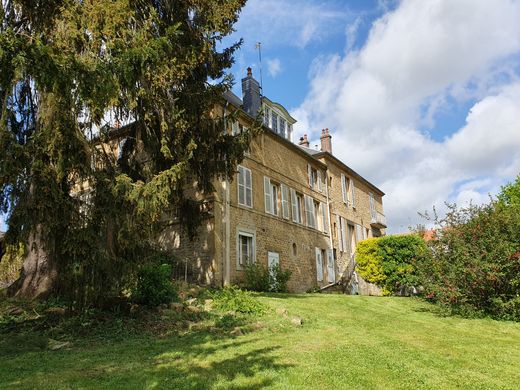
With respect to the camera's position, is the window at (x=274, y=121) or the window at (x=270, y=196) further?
the window at (x=274, y=121)

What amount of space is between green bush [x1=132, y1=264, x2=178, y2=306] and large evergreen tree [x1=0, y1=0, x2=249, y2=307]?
623mm

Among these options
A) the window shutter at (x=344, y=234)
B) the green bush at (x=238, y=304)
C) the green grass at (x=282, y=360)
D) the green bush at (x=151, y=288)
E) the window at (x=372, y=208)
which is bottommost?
the green grass at (x=282, y=360)

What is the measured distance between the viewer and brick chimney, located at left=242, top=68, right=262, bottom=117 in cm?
1973

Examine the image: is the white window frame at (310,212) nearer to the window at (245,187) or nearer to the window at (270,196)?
the window at (270,196)

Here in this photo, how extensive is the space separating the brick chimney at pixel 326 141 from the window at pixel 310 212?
284 inches

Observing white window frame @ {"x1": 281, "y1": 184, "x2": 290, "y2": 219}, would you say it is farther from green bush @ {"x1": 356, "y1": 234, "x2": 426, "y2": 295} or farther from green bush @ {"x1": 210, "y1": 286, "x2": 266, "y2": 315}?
green bush @ {"x1": 210, "y1": 286, "x2": 266, "y2": 315}

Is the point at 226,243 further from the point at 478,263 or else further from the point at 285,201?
the point at 478,263

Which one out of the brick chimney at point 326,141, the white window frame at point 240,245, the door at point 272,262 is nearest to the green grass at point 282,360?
the white window frame at point 240,245

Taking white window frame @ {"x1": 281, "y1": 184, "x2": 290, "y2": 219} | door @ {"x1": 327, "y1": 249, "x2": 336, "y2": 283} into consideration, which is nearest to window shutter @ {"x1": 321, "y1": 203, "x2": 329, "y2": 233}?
door @ {"x1": 327, "y1": 249, "x2": 336, "y2": 283}

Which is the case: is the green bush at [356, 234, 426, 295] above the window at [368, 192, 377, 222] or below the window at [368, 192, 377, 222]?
below

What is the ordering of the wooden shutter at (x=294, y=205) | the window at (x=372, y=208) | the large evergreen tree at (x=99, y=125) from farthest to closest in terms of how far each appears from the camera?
the window at (x=372, y=208), the wooden shutter at (x=294, y=205), the large evergreen tree at (x=99, y=125)

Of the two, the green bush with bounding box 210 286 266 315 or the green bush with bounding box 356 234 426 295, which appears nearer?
the green bush with bounding box 210 286 266 315

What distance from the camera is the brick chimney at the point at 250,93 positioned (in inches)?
777

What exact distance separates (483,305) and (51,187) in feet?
37.3
